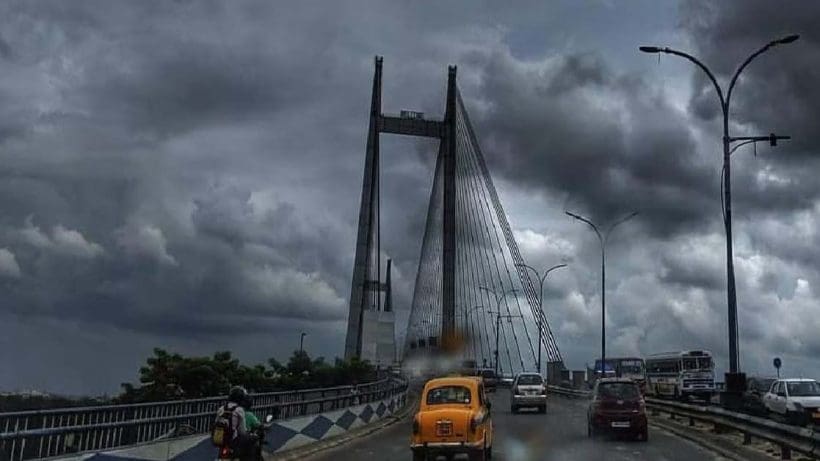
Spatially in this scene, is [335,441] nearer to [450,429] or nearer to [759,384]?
[450,429]

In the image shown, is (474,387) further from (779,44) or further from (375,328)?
(375,328)

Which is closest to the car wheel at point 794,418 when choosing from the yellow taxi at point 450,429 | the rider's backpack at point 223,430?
the yellow taxi at point 450,429

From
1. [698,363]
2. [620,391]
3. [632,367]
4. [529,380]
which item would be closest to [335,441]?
[620,391]

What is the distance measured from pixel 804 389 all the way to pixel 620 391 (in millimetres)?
8554

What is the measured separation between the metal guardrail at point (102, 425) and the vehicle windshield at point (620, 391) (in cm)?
1005

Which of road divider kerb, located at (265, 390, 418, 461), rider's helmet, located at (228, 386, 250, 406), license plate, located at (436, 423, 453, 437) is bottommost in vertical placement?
road divider kerb, located at (265, 390, 418, 461)

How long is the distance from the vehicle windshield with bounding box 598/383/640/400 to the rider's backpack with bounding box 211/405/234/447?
17050mm

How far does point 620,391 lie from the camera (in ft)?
90.4

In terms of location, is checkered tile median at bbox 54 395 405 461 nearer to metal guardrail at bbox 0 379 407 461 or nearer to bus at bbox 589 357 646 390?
A: metal guardrail at bbox 0 379 407 461

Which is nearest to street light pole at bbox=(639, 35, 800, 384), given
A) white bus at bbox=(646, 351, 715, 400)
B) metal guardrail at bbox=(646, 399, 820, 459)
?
metal guardrail at bbox=(646, 399, 820, 459)

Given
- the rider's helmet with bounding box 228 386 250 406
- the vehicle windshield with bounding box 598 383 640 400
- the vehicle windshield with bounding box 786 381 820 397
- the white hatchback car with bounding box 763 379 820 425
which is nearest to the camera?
the rider's helmet with bounding box 228 386 250 406

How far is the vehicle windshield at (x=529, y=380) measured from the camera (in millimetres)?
43781

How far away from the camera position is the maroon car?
2711 cm

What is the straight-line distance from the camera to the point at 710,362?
57.6m
